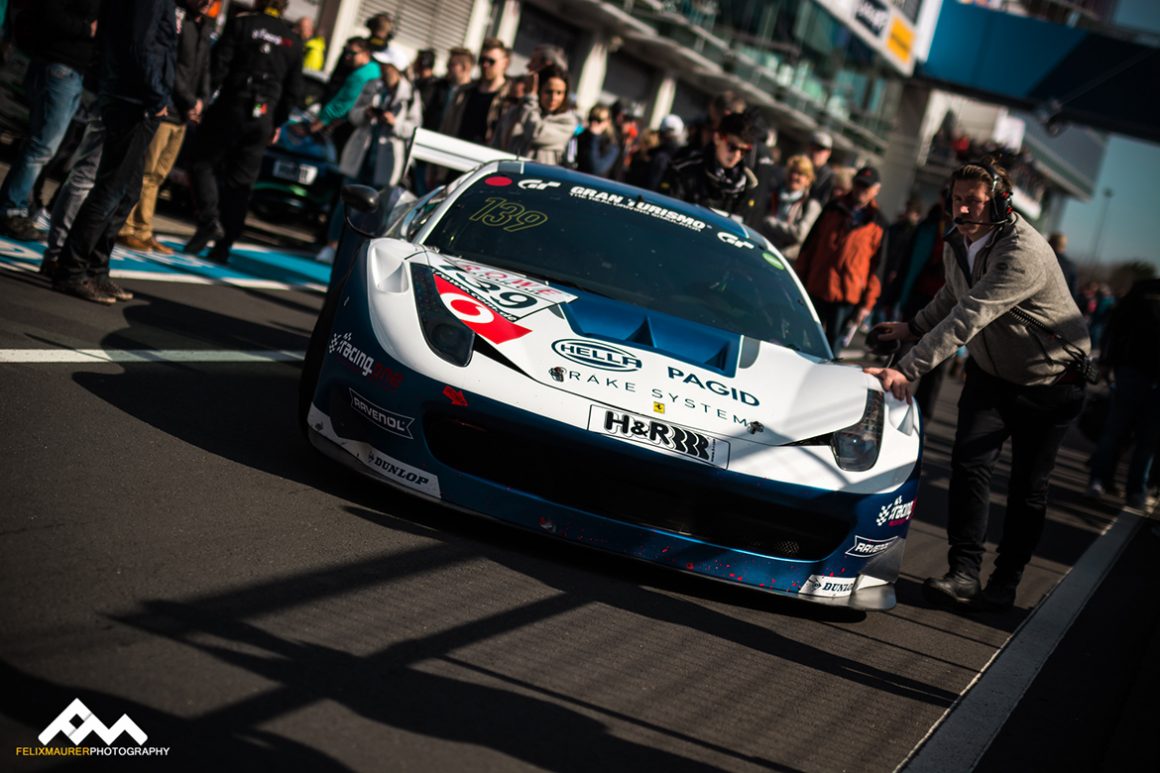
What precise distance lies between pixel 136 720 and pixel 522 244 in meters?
3.29

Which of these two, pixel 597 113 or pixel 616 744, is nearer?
pixel 616 744

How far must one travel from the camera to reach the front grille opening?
438cm

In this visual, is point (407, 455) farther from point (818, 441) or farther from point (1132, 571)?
point (1132, 571)

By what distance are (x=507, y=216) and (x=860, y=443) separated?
186 cm

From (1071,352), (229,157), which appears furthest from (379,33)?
(1071,352)

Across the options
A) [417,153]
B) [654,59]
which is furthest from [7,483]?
[654,59]

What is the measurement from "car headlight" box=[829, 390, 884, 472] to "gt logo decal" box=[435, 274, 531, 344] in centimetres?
111

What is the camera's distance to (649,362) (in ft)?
15.5

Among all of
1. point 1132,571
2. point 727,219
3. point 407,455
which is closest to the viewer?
point 407,455

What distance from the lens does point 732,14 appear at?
124 ft

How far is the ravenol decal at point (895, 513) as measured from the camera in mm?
4730

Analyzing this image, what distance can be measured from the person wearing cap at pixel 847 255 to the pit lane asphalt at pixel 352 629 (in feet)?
13.7

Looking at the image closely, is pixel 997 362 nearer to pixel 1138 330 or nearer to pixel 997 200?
pixel 997 200

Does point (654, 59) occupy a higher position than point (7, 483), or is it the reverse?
point (654, 59)
